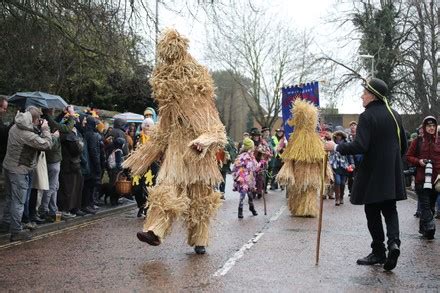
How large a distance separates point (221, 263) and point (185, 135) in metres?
1.65

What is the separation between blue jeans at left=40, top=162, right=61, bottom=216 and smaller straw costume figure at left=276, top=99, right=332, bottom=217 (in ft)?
15.0

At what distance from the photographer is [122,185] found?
13461mm

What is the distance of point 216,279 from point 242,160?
22.9 feet

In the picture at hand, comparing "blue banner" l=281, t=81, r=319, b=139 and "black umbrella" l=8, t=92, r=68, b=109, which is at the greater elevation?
"blue banner" l=281, t=81, r=319, b=139

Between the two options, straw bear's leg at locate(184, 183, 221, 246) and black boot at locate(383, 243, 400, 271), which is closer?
black boot at locate(383, 243, 400, 271)

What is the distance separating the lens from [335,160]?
17125 mm

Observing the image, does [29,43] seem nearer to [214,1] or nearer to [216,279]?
[214,1]

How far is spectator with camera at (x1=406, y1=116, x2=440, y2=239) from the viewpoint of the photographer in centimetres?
1000

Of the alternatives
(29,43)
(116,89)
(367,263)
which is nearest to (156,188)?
(367,263)

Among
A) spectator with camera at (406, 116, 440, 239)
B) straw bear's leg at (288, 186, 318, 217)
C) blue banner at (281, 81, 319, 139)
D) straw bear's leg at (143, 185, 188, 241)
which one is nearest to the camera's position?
straw bear's leg at (143, 185, 188, 241)

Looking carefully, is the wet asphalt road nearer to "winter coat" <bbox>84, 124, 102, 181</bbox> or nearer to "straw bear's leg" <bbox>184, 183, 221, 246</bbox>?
"straw bear's leg" <bbox>184, 183, 221, 246</bbox>

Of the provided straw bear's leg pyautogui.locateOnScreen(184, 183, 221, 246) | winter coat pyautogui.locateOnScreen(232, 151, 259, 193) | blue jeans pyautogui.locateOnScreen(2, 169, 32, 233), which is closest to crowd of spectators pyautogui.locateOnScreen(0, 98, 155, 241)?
blue jeans pyautogui.locateOnScreen(2, 169, 32, 233)

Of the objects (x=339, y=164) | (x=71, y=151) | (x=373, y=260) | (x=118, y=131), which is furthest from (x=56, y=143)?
(x=339, y=164)

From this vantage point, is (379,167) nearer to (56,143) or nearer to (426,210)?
(426,210)
